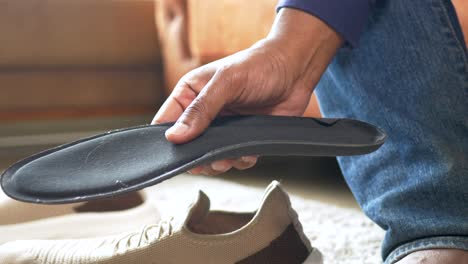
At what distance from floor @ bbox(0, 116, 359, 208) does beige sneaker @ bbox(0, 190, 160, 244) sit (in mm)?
455

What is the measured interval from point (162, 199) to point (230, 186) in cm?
16

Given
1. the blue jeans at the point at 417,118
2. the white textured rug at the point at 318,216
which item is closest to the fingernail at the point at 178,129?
the white textured rug at the point at 318,216

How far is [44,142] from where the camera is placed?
5.26 feet

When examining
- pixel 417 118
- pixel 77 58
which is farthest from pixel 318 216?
pixel 77 58

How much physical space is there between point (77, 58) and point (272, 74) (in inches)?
38.2

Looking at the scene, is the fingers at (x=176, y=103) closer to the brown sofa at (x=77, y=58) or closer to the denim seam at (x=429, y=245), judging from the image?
the denim seam at (x=429, y=245)

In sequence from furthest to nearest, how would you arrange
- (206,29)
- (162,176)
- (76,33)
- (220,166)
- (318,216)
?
(76,33) → (206,29) → (318,216) → (220,166) → (162,176)

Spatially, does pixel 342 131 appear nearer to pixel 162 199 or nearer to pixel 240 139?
pixel 240 139

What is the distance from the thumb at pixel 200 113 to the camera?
0.45 m

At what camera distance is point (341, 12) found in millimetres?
565

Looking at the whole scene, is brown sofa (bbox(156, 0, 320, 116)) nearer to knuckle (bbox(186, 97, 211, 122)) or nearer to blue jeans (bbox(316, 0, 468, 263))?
blue jeans (bbox(316, 0, 468, 263))

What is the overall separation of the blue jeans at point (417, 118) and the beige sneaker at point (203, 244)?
0.10 meters

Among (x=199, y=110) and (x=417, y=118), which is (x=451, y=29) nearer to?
(x=417, y=118)

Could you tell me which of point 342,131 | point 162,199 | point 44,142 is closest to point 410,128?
point 342,131
